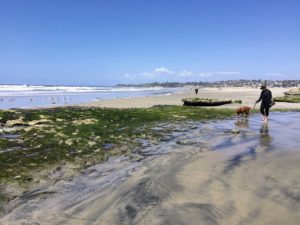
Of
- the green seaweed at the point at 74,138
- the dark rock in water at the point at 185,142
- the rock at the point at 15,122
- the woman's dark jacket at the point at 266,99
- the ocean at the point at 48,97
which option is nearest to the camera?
the green seaweed at the point at 74,138

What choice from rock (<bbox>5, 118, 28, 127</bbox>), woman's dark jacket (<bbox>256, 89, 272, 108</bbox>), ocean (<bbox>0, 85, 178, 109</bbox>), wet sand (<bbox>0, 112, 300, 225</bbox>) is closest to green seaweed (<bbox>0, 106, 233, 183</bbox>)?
rock (<bbox>5, 118, 28, 127</bbox>)

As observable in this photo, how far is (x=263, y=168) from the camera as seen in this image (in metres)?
8.27

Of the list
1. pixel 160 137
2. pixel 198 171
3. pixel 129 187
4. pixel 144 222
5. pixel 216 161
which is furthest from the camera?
pixel 160 137

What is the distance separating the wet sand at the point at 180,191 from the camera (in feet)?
18.1

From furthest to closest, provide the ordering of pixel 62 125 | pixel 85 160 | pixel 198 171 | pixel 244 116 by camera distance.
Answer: pixel 244 116 < pixel 62 125 < pixel 85 160 < pixel 198 171

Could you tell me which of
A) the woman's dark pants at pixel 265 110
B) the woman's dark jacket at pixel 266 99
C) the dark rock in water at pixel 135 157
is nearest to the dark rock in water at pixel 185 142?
the dark rock in water at pixel 135 157

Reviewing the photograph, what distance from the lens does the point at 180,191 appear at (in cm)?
674

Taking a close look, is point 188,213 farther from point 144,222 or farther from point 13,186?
point 13,186

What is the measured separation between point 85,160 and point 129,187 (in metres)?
2.93

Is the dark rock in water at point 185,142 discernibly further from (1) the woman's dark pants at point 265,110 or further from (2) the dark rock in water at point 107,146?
(1) the woman's dark pants at point 265,110

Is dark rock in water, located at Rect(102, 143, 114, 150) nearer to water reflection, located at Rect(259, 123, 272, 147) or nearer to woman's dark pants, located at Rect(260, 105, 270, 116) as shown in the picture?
water reflection, located at Rect(259, 123, 272, 147)

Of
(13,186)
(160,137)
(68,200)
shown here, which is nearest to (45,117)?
(160,137)

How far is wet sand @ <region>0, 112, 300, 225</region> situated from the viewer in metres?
5.53

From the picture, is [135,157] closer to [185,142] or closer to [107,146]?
[107,146]
